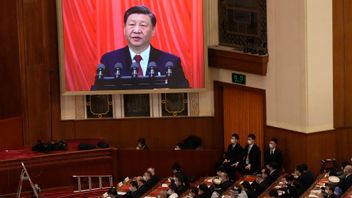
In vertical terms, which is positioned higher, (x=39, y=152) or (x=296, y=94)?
(x=296, y=94)

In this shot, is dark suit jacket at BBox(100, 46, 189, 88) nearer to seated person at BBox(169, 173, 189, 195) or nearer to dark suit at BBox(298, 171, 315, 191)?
seated person at BBox(169, 173, 189, 195)

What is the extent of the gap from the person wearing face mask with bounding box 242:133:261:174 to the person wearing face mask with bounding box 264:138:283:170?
0.64 feet

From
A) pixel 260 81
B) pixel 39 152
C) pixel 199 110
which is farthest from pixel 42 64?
pixel 260 81

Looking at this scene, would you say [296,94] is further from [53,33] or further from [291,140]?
[53,33]

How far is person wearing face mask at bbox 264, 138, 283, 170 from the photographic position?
18.4 meters

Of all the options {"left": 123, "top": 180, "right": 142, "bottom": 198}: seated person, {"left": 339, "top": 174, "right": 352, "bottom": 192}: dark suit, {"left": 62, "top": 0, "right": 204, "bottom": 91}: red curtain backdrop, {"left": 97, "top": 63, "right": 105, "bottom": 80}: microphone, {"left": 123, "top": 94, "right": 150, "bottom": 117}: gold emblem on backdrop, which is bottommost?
{"left": 123, "top": 180, "right": 142, "bottom": 198}: seated person

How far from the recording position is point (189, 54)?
2047 centimetres

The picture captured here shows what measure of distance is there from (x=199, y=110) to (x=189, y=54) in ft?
4.79

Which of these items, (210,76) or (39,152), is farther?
(210,76)

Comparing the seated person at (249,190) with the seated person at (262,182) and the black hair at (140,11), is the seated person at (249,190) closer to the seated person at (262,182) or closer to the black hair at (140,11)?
the seated person at (262,182)

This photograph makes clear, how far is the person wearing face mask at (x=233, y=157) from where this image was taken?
18953 mm

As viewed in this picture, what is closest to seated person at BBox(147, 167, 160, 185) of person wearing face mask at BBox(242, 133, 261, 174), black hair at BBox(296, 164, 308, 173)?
person wearing face mask at BBox(242, 133, 261, 174)

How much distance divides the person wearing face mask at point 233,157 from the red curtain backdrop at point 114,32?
6.21ft

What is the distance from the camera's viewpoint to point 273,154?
60.7 ft
